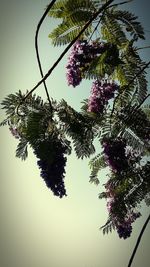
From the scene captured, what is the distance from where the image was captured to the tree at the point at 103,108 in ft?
4.91

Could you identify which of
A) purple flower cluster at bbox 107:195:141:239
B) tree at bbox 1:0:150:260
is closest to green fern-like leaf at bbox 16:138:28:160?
tree at bbox 1:0:150:260

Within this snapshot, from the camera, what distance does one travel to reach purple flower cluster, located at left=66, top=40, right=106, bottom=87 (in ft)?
6.00

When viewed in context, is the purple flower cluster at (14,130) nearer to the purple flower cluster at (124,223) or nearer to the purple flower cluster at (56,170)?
the purple flower cluster at (56,170)

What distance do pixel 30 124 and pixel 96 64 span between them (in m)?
0.46

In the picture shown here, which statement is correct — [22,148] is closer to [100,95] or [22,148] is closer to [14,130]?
[14,130]

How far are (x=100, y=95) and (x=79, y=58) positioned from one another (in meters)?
0.25

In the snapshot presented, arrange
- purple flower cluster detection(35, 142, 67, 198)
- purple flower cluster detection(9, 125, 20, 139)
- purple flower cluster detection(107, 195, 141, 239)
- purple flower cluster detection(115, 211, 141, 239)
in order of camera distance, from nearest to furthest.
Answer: purple flower cluster detection(35, 142, 67, 198) → purple flower cluster detection(9, 125, 20, 139) → purple flower cluster detection(107, 195, 141, 239) → purple flower cluster detection(115, 211, 141, 239)

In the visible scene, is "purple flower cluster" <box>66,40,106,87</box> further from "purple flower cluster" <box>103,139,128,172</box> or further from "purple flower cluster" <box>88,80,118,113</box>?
"purple flower cluster" <box>103,139,128,172</box>

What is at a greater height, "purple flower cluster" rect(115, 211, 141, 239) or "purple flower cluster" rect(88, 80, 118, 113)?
"purple flower cluster" rect(88, 80, 118, 113)

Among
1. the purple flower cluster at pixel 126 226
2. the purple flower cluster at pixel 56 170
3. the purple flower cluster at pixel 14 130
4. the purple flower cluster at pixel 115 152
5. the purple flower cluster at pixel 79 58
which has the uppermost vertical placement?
the purple flower cluster at pixel 79 58

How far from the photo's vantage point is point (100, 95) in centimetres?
199

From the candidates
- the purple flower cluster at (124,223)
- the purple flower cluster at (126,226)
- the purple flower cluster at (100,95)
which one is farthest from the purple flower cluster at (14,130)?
the purple flower cluster at (126,226)

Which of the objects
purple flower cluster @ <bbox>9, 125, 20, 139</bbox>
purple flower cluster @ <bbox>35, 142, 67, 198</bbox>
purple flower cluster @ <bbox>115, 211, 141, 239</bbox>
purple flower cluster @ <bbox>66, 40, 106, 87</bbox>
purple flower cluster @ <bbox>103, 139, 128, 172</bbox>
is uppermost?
purple flower cluster @ <bbox>66, 40, 106, 87</bbox>

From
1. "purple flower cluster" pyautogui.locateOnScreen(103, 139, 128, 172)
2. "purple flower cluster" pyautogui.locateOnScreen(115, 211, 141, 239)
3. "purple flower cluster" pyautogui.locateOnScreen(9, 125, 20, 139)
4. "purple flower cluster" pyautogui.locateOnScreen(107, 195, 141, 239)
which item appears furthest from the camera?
"purple flower cluster" pyautogui.locateOnScreen(115, 211, 141, 239)
